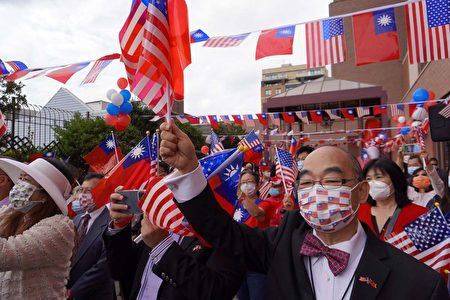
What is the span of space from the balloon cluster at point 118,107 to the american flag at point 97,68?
178cm

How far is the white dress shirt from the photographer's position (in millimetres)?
1722

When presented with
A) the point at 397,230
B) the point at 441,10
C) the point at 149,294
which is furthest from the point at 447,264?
the point at 441,10

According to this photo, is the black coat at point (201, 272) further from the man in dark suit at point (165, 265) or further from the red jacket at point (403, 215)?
the red jacket at point (403, 215)

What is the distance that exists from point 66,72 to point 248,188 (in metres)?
3.81

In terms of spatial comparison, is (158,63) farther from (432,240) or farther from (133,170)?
(432,240)

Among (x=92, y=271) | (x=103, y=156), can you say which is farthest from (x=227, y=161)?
(x=103, y=156)

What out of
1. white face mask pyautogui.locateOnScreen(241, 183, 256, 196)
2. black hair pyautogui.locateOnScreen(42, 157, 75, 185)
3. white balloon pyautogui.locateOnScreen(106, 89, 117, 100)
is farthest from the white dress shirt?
white balloon pyautogui.locateOnScreen(106, 89, 117, 100)

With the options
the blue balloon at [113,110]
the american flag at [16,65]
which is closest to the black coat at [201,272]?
the american flag at [16,65]

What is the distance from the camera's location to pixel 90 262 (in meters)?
3.82

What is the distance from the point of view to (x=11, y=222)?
262 centimetres

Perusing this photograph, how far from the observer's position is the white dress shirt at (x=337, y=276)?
172 centimetres

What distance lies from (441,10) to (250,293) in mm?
4636

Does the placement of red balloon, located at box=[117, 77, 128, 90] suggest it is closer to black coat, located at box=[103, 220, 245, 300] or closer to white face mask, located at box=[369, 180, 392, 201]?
white face mask, located at box=[369, 180, 392, 201]

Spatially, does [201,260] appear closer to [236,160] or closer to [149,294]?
[149,294]
